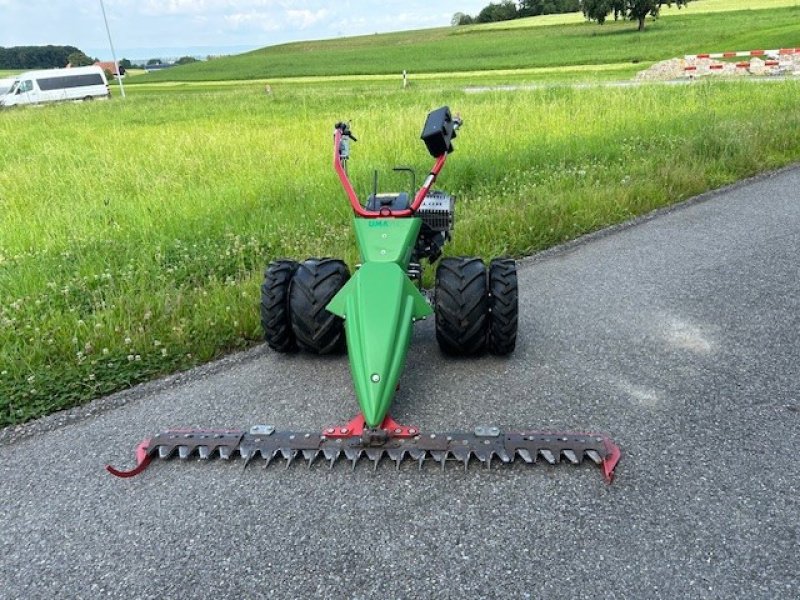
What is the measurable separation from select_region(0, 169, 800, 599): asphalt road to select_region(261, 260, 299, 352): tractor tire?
176mm

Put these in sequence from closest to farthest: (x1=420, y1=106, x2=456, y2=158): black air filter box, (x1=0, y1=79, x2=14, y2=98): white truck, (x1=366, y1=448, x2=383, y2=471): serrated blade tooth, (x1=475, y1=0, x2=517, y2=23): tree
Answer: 1. (x1=366, y1=448, x2=383, y2=471): serrated blade tooth
2. (x1=420, y1=106, x2=456, y2=158): black air filter box
3. (x1=0, y1=79, x2=14, y2=98): white truck
4. (x1=475, y1=0, x2=517, y2=23): tree

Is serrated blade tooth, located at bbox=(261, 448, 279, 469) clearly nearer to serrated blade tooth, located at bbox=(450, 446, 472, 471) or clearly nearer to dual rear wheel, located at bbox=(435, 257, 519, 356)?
serrated blade tooth, located at bbox=(450, 446, 472, 471)

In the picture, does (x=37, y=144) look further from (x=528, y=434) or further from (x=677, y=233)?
(x=528, y=434)

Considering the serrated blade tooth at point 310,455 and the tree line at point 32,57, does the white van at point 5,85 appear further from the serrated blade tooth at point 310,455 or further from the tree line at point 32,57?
the tree line at point 32,57

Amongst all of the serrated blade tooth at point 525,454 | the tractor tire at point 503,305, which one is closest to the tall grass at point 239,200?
the tractor tire at point 503,305

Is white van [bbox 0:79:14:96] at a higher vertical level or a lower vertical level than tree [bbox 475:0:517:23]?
lower

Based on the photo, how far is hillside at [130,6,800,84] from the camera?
112 feet

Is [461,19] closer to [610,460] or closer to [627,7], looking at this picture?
[627,7]

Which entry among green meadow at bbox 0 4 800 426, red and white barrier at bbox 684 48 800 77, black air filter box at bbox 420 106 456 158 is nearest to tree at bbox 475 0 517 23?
red and white barrier at bbox 684 48 800 77

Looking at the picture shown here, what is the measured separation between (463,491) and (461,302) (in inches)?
46.4

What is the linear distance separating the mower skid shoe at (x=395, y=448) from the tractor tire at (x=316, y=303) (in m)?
0.84

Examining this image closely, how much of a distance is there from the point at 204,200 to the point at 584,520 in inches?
231

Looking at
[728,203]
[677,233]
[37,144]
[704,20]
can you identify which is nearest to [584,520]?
[677,233]

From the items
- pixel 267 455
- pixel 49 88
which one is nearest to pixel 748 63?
pixel 267 455
